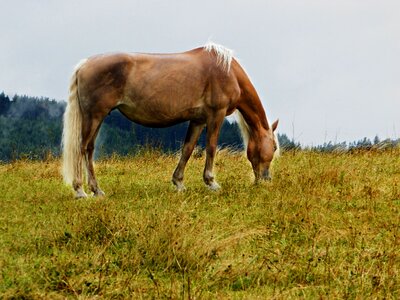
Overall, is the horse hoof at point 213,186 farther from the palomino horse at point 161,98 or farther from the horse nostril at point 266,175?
the horse nostril at point 266,175

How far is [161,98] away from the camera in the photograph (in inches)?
434

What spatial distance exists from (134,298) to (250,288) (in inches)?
41.8

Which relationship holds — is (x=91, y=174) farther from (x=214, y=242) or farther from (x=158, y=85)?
(x=214, y=242)

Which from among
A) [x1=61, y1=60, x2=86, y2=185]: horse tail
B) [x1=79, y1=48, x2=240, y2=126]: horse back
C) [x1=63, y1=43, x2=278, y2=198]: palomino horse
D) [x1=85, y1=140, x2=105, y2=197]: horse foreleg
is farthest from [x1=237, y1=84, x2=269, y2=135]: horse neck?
[x1=61, y1=60, x2=86, y2=185]: horse tail

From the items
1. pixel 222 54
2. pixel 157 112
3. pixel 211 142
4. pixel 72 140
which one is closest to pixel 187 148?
pixel 211 142

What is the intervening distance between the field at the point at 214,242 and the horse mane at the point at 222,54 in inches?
77.2

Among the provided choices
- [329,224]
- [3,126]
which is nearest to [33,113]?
[3,126]

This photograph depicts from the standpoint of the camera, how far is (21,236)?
778cm

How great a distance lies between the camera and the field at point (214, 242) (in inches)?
228

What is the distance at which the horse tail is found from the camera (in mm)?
10719

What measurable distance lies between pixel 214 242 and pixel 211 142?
4747 mm

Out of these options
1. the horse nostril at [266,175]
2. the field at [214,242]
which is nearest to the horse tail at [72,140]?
the field at [214,242]

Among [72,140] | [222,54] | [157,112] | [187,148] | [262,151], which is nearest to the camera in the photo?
[72,140]

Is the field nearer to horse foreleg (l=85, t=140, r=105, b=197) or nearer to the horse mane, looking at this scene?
horse foreleg (l=85, t=140, r=105, b=197)
